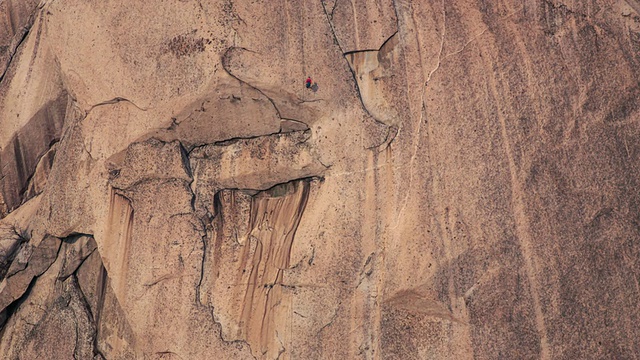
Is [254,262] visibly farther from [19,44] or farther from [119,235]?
[19,44]

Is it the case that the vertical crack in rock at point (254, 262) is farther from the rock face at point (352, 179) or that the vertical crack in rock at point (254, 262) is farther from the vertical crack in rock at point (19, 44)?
the vertical crack in rock at point (19, 44)

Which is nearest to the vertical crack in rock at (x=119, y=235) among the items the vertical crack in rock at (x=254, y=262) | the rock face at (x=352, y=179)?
the rock face at (x=352, y=179)

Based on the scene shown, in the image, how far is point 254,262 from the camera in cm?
703

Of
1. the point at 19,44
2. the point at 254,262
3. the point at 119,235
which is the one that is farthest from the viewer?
the point at 19,44

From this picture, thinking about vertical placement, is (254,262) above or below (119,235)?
below

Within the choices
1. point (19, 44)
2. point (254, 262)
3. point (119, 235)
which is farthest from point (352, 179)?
point (19, 44)

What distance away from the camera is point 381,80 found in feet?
22.4

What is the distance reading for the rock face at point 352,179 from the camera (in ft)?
Result: 21.0

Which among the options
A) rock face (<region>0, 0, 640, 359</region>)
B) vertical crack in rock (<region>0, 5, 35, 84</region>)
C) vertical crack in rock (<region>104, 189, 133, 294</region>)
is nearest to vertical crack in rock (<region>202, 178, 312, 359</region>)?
rock face (<region>0, 0, 640, 359</region>)

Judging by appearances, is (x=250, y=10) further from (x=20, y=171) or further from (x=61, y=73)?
(x=20, y=171)

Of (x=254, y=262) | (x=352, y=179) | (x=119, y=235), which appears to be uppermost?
(x=352, y=179)

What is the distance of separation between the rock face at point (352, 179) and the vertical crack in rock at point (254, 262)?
0.06 feet

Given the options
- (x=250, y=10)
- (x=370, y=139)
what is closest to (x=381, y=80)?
(x=370, y=139)

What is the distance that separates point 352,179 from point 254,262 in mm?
1109
